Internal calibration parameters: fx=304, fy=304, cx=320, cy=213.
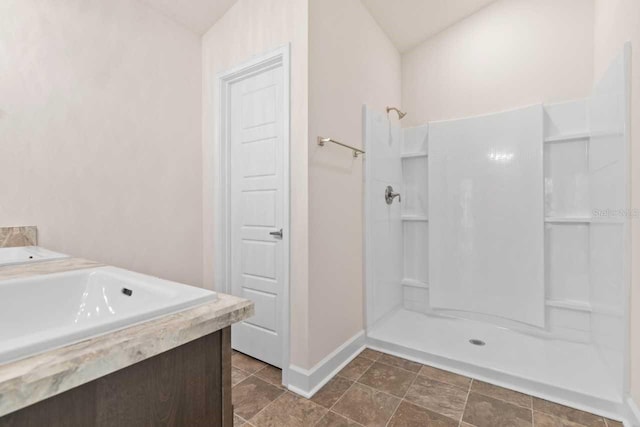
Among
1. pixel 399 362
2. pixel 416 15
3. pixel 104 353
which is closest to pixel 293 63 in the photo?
pixel 416 15

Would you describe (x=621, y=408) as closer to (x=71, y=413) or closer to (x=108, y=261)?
(x=71, y=413)

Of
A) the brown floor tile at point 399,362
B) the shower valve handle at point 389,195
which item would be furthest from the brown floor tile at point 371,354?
the shower valve handle at point 389,195

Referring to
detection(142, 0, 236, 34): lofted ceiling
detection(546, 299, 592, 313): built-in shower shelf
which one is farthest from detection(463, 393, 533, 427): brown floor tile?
detection(142, 0, 236, 34): lofted ceiling

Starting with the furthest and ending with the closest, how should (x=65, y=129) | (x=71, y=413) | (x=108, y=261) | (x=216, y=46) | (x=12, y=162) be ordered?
(x=216, y=46), (x=108, y=261), (x=65, y=129), (x=12, y=162), (x=71, y=413)

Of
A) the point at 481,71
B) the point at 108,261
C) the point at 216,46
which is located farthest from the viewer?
the point at 481,71

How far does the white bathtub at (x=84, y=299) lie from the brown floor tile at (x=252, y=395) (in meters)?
1.00

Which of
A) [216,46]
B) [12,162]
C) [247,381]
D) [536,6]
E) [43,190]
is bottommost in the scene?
[247,381]

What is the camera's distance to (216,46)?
2.22m

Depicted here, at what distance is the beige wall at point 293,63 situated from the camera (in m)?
1.75

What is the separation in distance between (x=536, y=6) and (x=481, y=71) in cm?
58

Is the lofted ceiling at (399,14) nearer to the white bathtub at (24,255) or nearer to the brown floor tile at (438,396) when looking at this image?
the white bathtub at (24,255)

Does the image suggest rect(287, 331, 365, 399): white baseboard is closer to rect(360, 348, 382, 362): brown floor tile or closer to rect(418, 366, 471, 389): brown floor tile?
rect(360, 348, 382, 362): brown floor tile

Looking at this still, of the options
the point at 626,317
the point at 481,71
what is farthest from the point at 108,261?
the point at 481,71

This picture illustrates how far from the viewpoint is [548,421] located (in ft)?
4.91
